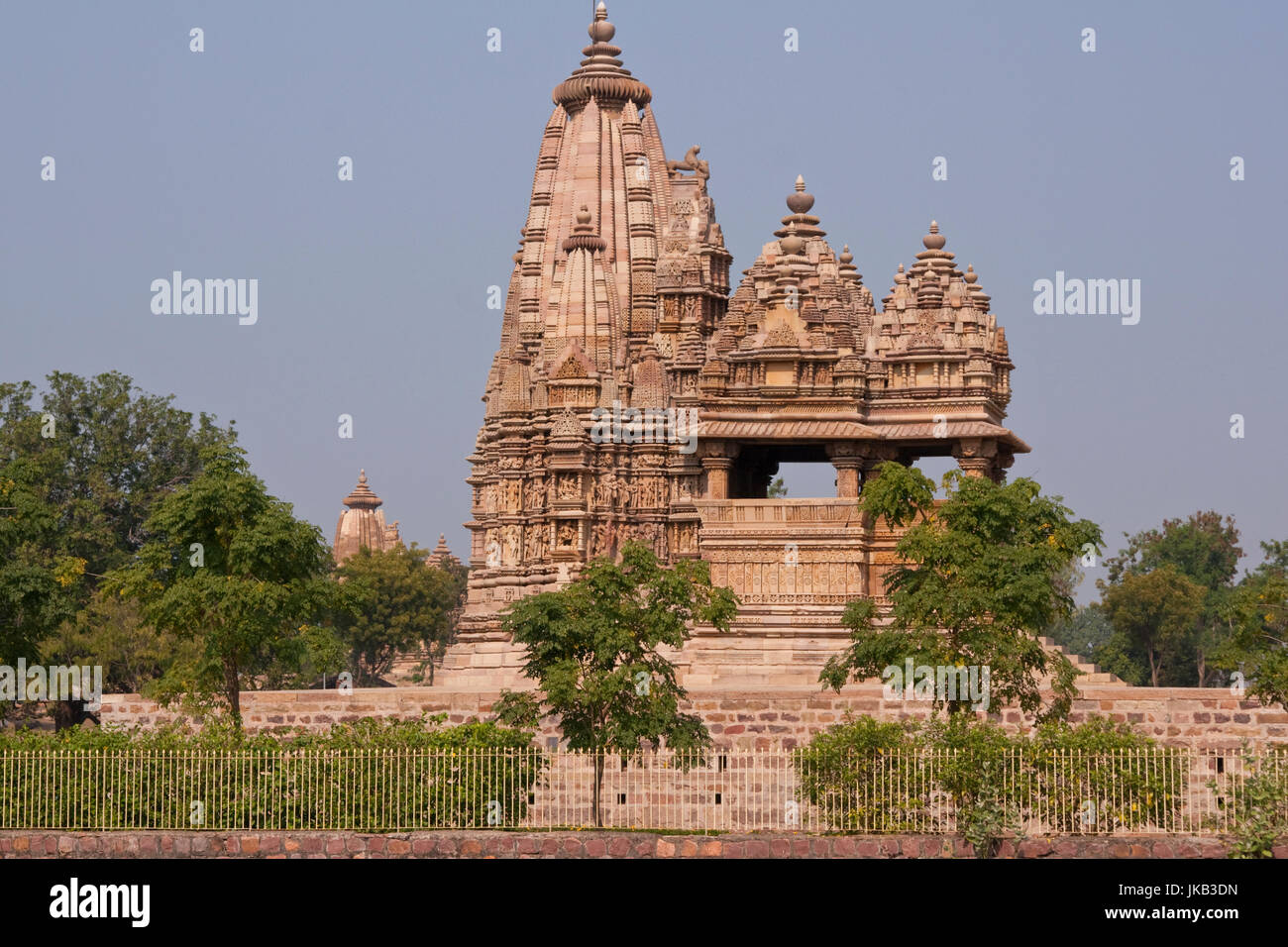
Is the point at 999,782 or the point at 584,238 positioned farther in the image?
the point at 584,238

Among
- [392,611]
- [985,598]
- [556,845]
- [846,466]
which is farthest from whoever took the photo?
[392,611]

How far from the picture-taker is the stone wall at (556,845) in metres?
30.2

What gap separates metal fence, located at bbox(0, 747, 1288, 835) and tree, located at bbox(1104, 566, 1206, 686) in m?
45.1

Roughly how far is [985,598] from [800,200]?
48.8 feet

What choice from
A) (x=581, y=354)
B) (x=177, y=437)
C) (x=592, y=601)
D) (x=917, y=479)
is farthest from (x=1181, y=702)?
(x=177, y=437)

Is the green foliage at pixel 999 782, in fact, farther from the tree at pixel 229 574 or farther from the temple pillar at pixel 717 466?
the temple pillar at pixel 717 466

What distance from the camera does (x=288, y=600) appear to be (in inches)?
1567

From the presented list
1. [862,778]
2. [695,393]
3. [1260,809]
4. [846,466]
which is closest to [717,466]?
[846,466]

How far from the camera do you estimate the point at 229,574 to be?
40188 millimetres

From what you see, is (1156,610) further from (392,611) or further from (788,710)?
(788,710)

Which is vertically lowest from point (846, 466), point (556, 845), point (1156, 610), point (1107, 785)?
point (556, 845)

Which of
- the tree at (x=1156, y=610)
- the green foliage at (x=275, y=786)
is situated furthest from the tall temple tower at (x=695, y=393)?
the tree at (x=1156, y=610)

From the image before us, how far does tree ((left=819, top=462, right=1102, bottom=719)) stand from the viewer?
37188 mm
